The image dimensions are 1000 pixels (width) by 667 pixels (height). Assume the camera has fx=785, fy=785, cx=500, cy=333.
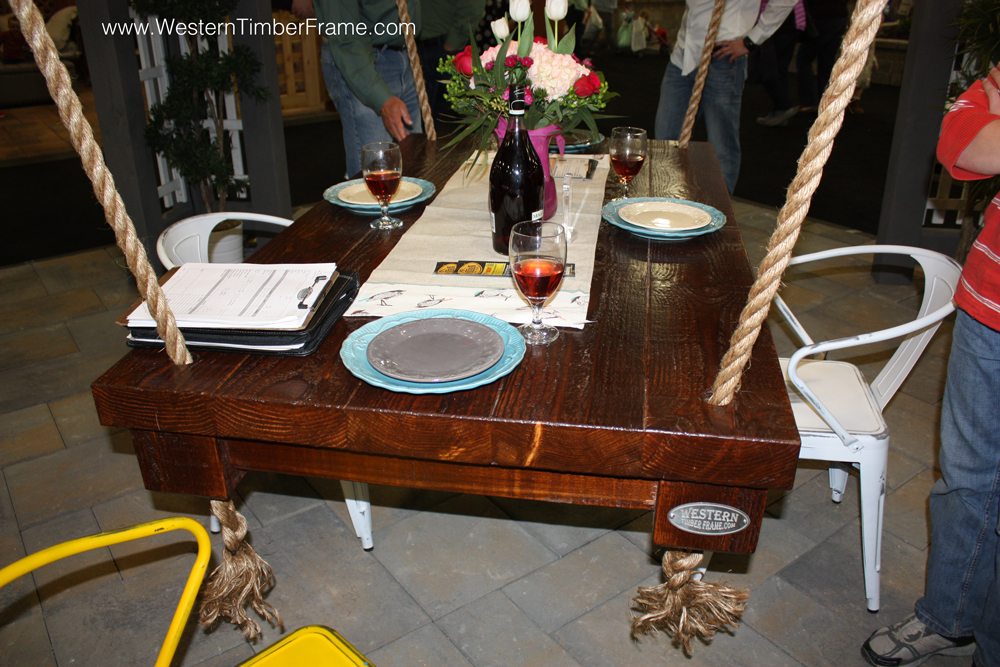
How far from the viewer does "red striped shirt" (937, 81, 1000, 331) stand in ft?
4.36

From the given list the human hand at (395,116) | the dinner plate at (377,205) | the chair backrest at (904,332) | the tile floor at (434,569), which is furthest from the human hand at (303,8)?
the chair backrest at (904,332)

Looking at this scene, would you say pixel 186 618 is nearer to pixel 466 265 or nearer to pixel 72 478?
pixel 466 265

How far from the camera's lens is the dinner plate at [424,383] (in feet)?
3.77

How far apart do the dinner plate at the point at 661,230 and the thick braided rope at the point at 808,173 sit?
0.68 meters

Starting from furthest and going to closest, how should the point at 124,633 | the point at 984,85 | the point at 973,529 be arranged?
the point at 124,633 < the point at 973,529 < the point at 984,85

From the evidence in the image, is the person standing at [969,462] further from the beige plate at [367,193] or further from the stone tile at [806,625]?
the beige plate at [367,193]

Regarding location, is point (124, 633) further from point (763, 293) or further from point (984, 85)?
point (984, 85)

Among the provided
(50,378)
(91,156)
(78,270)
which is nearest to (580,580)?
(91,156)

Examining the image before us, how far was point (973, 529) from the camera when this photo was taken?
59.3 inches

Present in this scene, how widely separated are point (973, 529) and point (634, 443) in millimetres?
864

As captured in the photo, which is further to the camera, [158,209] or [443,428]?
[158,209]

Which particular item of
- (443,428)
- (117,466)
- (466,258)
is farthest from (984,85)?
(117,466)

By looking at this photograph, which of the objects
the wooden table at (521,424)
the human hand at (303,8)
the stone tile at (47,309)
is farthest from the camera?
the human hand at (303,8)

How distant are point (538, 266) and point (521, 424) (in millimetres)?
305
